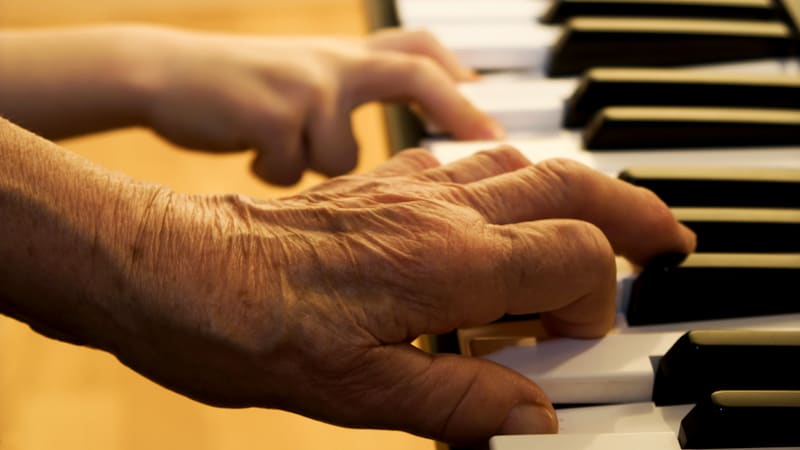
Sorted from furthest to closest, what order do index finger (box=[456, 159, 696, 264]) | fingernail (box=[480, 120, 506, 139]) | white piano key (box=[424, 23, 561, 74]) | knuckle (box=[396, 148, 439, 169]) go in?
1. white piano key (box=[424, 23, 561, 74])
2. fingernail (box=[480, 120, 506, 139])
3. knuckle (box=[396, 148, 439, 169])
4. index finger (box=[456, 159, 696, 264])

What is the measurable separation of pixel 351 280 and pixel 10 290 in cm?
22

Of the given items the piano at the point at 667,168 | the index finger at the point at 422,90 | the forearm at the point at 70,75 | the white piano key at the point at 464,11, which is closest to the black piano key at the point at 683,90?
the piano at the point at 667,168

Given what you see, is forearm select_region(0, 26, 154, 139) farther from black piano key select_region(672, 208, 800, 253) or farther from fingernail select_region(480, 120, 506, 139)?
black piano key select_region(672, 208, 800, 253)

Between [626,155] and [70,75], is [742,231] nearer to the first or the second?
[626,155]

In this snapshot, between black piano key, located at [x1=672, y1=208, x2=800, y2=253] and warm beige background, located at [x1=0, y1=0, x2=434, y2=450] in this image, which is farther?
warm beige background, located at [x1=0, y1=0, x2=434, y2=450]

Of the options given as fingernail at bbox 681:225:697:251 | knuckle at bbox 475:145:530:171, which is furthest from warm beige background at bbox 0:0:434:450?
fingernail at bbox 681:225:697:251

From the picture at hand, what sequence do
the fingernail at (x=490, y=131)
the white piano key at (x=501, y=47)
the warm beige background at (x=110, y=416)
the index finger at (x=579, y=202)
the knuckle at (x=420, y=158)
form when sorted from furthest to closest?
1. the warm beige background at (x=110, y=416)
2. the white piano key at (x=501, y=47)
3. the fingernail at (x=490, y=131)
4. the knuckle at (x=420, y=158)
5. the index finger at (x=579, y=202)

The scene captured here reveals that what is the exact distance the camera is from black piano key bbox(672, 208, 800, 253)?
0.73 meters

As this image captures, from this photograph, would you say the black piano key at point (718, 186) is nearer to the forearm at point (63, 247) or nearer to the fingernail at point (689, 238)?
the fingernail at point (689, 238)

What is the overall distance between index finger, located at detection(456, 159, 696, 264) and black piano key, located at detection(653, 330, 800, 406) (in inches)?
4.0

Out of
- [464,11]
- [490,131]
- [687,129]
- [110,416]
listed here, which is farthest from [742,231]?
[110,416]

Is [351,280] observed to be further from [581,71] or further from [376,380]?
[581,71]

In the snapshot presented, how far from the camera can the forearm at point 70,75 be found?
37.0 inches

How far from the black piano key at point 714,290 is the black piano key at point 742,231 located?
0.14ft
